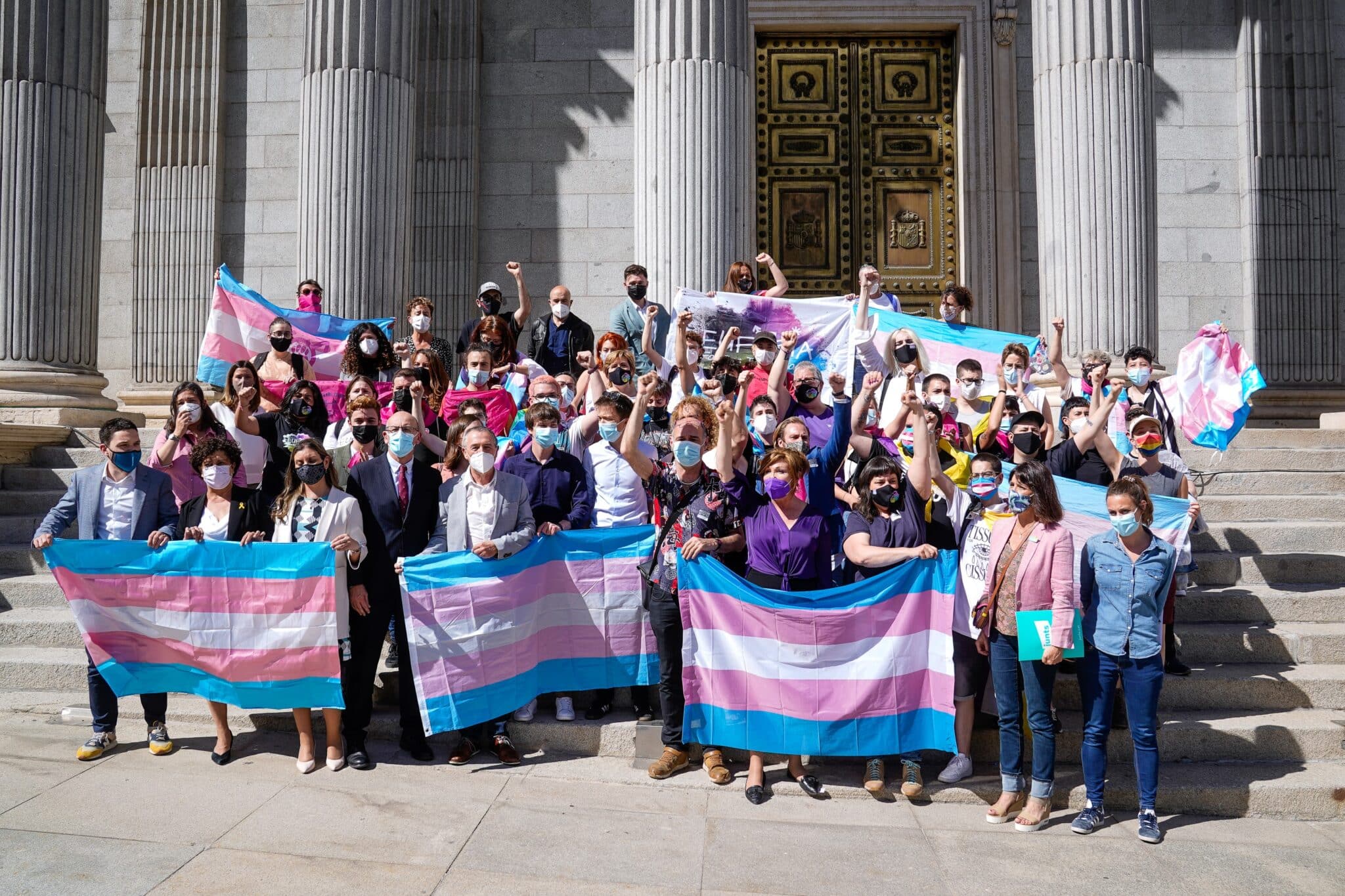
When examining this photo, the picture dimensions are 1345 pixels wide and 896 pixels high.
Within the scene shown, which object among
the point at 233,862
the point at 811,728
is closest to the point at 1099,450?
the point at 811,728

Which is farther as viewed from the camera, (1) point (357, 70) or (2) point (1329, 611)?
(1) point (357, 70)

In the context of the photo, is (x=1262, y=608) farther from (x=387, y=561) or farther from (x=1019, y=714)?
(x=387, y=561)

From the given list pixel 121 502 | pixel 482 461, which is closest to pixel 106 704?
pixel 121 502

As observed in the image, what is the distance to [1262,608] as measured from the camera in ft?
29.3

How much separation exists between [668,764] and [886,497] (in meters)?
2.26

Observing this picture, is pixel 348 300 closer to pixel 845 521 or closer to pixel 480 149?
pixel 480 149

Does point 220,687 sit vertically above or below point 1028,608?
below

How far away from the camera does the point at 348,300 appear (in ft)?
42.5

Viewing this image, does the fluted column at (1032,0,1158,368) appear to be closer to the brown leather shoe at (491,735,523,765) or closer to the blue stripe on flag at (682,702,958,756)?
the blue stripe on flag at (682,702,958,756)

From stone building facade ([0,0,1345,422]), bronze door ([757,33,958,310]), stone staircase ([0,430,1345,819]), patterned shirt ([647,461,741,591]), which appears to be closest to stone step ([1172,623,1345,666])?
stone staircase ([0,430,1345,819])

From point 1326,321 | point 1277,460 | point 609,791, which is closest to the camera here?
point 609,791

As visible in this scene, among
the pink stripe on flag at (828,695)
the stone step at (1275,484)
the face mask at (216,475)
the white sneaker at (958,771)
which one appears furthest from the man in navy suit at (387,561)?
the stone step at (1275,484)

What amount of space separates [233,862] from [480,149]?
40.8 ft

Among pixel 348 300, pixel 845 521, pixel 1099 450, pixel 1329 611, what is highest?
pixel 348 300
